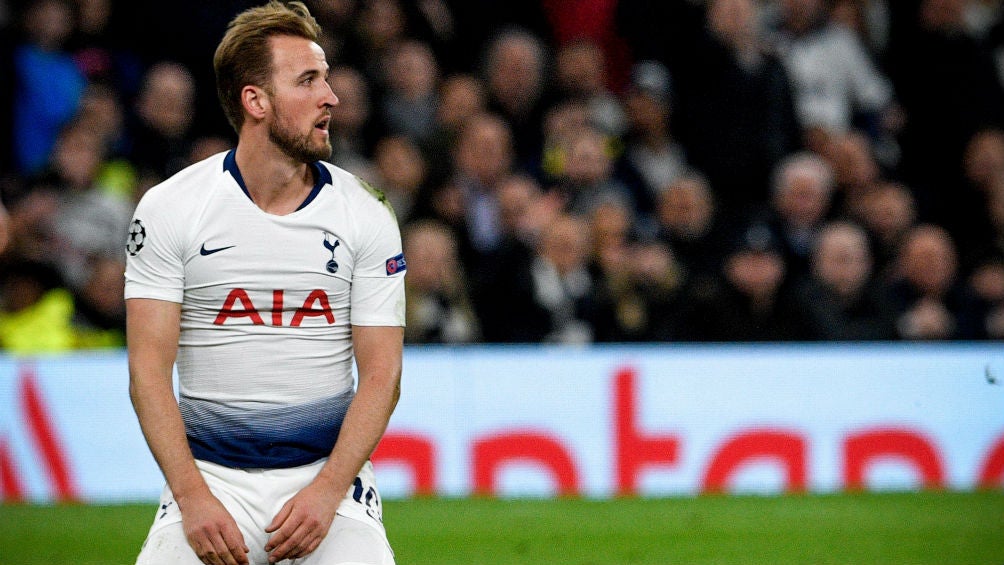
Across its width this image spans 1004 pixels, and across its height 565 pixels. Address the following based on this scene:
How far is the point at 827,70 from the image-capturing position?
11750 millimetres

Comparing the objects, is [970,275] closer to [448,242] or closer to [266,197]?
[448,242]

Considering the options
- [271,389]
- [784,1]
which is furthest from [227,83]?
[784,1]

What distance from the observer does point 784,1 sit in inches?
464

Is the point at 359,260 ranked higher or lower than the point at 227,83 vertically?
lower

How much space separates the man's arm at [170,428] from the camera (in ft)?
12.0

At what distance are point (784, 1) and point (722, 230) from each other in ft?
9.15

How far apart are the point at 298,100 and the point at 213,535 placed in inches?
49.0

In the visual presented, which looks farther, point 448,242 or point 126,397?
point 448,242

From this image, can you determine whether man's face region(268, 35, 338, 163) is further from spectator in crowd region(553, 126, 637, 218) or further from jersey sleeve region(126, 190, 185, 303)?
spectator in crowd region(553, 126, 637, 218)

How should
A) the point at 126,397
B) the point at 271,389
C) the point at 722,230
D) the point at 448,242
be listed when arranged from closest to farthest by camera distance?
1. the point at 271,389
2. the point at 126,397
3. the point at 448,242
4. the point at 722,230

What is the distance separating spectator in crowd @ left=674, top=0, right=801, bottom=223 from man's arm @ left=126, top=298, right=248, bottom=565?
777cm

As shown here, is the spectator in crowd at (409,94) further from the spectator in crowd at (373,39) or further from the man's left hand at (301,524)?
the man's left hand at (301,524)

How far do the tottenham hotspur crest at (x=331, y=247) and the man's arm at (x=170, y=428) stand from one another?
0.45 metres

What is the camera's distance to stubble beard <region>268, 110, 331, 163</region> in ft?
12.7
